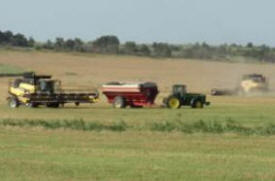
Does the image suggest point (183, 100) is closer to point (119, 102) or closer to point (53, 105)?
point (119, 102)

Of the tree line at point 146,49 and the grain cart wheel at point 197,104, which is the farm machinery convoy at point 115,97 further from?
the tree line at point 146,49

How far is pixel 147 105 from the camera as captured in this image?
2226 inches

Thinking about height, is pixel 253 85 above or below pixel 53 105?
below

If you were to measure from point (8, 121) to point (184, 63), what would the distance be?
86425 millimetres

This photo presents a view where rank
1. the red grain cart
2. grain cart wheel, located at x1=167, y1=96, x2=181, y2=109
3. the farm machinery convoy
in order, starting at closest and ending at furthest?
1. grain cart wheel, located at x1=167, y1=96, x2=181, y2=109
2. the farm machinery convoy
3. the red grain cart

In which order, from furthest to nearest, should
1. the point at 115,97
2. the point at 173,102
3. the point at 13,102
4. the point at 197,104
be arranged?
the point at 13,102, the point at 115,97, the point at 197,104, the point at 173,102

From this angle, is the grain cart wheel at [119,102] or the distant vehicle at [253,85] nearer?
the grain cart wheel at [119,102]

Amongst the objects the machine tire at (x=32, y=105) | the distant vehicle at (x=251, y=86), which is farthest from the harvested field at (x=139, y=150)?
the distant vehicle at (x=251, y=86)

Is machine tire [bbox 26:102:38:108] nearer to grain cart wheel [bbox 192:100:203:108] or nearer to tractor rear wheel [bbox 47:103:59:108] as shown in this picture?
tractor rear wheel [bbox 47:103:59:108]

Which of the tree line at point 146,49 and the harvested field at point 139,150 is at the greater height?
the harvested field at point 139,150

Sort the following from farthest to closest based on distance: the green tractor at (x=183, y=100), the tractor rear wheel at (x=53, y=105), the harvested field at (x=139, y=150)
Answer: the tractor rear wheel at (x=53, y=105)
the green tractor at (x=183, y=100)
the harvested field at (x=139, y=150)

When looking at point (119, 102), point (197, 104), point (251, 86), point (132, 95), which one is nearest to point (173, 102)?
point (197, 104)

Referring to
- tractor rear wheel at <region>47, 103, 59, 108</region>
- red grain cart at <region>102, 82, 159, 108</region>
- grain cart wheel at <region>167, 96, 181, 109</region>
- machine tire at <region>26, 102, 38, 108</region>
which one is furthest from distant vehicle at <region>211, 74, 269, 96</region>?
machine tire at <region>26, 102, 38, 108</region>

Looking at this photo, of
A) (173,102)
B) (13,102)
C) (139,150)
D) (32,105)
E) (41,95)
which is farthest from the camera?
(41,95)
